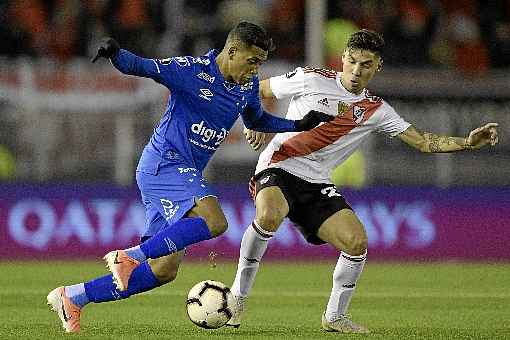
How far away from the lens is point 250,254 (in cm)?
896

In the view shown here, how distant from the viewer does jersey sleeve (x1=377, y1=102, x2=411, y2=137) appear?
933 centimetres

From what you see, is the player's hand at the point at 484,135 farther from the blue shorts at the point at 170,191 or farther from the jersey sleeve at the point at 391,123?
the blue shorts at the point at 170,191

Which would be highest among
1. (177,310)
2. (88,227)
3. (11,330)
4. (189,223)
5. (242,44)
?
(242,44)

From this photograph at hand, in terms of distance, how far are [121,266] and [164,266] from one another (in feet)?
1.32

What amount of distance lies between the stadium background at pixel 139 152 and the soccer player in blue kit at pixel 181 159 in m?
6.47

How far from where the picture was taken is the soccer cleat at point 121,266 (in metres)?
7.70

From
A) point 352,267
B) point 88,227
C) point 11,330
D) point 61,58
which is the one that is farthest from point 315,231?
point 61,58

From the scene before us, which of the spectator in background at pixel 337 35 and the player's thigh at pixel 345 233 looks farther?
the spectator in background at pixel 337 35

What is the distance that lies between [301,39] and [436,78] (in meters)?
2.16

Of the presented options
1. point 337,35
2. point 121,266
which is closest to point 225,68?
point 121,266

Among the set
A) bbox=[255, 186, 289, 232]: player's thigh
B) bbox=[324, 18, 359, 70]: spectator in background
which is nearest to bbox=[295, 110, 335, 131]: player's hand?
bbox=[255, 186, 289, 232]: player's thigh

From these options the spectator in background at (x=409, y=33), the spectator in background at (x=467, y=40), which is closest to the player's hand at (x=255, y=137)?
the spectator in background at (x=409, y=33)

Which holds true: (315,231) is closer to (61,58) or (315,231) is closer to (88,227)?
Result: (88,227)

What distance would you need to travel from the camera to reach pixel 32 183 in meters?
15.2
